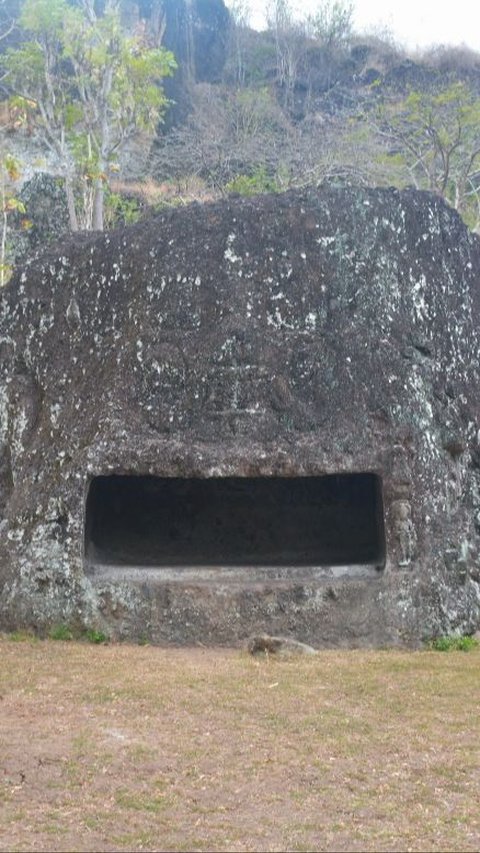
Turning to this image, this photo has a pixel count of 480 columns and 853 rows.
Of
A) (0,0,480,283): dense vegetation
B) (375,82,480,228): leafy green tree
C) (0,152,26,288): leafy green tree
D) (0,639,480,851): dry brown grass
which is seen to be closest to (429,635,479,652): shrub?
(0,639,480,851): dry brown grass

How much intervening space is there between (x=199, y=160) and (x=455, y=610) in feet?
65.9

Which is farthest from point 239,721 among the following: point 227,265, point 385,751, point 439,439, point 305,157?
point 305,157

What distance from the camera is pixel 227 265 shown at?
852cm

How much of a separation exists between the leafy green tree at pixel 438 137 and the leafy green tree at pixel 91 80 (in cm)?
508

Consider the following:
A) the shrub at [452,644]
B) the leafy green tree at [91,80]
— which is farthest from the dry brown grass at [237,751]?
the leafy green tree at [91,80]

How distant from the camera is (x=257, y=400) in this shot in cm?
823

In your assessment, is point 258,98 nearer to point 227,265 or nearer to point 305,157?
point 305,157

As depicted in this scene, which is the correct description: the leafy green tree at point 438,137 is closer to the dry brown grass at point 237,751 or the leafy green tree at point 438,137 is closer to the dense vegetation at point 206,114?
the dense vegetation at point 206,114

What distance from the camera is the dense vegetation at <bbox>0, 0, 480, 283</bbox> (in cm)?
1961

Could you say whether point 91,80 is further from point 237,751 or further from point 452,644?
point 237,751

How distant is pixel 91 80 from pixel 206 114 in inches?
464

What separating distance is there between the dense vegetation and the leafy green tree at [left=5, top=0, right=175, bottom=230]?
0.04 meters

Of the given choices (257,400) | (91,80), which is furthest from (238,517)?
(91,80)

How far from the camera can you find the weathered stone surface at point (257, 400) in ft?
26.5
